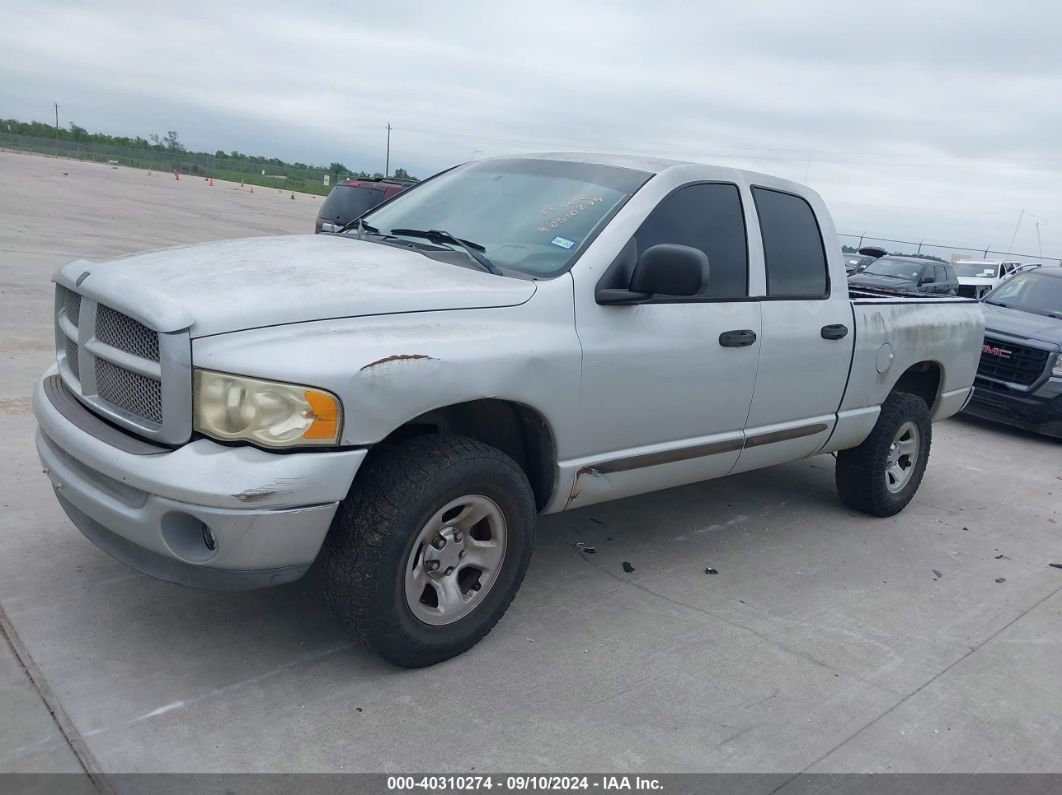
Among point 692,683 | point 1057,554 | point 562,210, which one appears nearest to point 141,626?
point 692,683

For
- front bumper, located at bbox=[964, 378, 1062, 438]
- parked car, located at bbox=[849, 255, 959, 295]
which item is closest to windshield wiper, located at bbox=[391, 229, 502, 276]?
front bumper, located at bbox=[964, 378, 1062, 438]

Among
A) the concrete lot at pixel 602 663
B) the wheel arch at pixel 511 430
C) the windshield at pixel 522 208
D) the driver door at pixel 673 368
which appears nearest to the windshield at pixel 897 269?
the concrete lot at pixel 602 663

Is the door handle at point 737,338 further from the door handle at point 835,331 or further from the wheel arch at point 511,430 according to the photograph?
the wheel arch at point 511,430

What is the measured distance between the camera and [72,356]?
3559 mm

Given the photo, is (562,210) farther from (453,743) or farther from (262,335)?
(453,743)

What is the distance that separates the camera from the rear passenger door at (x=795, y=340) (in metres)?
4.53

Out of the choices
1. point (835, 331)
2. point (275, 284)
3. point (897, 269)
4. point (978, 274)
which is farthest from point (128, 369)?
point (978, 274)

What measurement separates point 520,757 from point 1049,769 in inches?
Answer: 74.4

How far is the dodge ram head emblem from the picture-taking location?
9016mm

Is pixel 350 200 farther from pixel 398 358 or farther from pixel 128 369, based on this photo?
pixel 398 358

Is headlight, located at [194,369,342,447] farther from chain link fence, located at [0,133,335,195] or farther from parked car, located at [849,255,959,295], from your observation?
chain link fence, located at [0,133,335,195]

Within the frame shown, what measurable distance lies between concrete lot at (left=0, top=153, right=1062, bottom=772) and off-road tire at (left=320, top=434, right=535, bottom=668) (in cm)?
18

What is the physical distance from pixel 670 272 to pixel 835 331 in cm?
169

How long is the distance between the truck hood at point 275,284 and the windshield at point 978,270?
2331 centimetres
